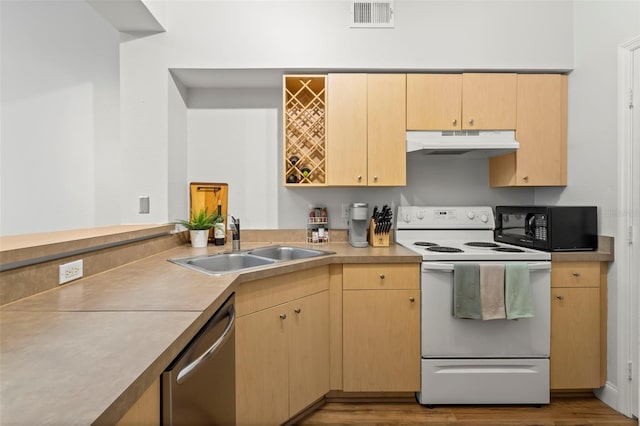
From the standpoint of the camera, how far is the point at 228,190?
2.66 meters

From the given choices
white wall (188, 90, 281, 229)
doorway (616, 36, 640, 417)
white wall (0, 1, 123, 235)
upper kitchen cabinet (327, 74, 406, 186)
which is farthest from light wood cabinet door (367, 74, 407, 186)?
white wall (0, 1, 123, 235)

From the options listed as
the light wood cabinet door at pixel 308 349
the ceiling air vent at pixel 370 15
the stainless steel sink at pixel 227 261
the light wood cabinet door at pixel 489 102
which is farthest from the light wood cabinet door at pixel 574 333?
the ceiling air vent at pixel 370 15

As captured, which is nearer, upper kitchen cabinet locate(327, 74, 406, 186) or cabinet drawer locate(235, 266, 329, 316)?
cabinet drawer locate(235, 266, 329, 316)

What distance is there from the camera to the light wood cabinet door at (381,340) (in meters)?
2.02

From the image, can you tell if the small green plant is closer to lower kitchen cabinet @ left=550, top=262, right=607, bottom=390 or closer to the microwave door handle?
the microwave door handle

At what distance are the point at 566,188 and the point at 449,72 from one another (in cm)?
118

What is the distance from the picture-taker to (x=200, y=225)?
2326 mm

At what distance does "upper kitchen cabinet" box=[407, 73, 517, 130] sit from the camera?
2312 millimetres

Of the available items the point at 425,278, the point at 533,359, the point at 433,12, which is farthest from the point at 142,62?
the point at 533,359

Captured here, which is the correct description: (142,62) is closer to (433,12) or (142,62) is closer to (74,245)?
(74,245)

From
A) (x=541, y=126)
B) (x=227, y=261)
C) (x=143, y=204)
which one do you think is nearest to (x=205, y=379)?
(x=227, y=261)

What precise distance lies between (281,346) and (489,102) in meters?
2.10

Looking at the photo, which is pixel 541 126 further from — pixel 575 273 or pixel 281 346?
pixel 281 346

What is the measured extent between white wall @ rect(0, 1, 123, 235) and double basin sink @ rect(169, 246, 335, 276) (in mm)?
1202
